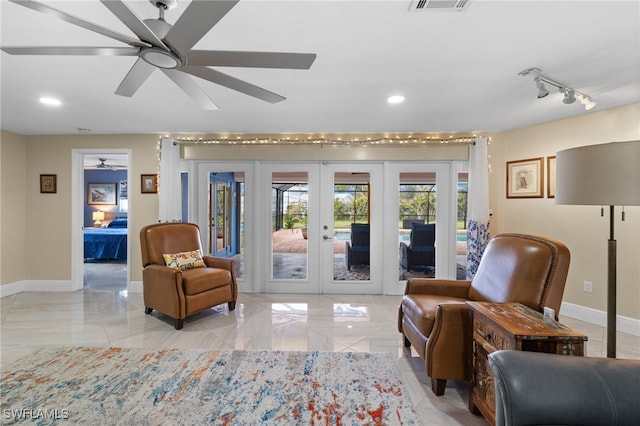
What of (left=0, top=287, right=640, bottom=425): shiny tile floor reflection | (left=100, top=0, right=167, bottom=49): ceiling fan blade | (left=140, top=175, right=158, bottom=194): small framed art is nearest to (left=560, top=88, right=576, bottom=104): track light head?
(left=0, top=287, right=640, bottom=425): shiny tile floor reflection

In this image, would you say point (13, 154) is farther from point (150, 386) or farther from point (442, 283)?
point (442, 283)

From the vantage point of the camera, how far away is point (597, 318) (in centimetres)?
324

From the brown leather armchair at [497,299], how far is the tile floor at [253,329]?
0.25 meters

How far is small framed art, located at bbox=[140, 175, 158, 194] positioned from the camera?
4273 mm

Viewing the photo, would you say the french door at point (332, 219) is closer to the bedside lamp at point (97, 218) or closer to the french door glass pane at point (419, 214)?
the french door glass pane at point (419, 214)

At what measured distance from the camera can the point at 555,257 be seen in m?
1.87

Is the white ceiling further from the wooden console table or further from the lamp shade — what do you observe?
the wooden console table

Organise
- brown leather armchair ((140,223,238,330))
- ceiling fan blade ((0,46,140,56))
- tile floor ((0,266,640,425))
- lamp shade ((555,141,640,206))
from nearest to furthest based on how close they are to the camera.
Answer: lamp shade ((555,141,640,206)) < ceiling fan blade ((0,46,140,56)) < tile floor ((0,266,640,425)) < brown leather armchair ((140,223,238,330))

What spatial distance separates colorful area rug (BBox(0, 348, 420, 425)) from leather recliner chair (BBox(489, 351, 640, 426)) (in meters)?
0.88

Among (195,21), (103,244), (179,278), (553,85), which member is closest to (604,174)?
(553,85)

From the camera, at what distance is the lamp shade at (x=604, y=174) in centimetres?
129

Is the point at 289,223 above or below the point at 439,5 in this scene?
below

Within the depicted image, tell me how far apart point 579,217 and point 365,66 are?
125 inches

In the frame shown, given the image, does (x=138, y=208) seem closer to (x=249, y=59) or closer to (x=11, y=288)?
(x=11, y=288)
